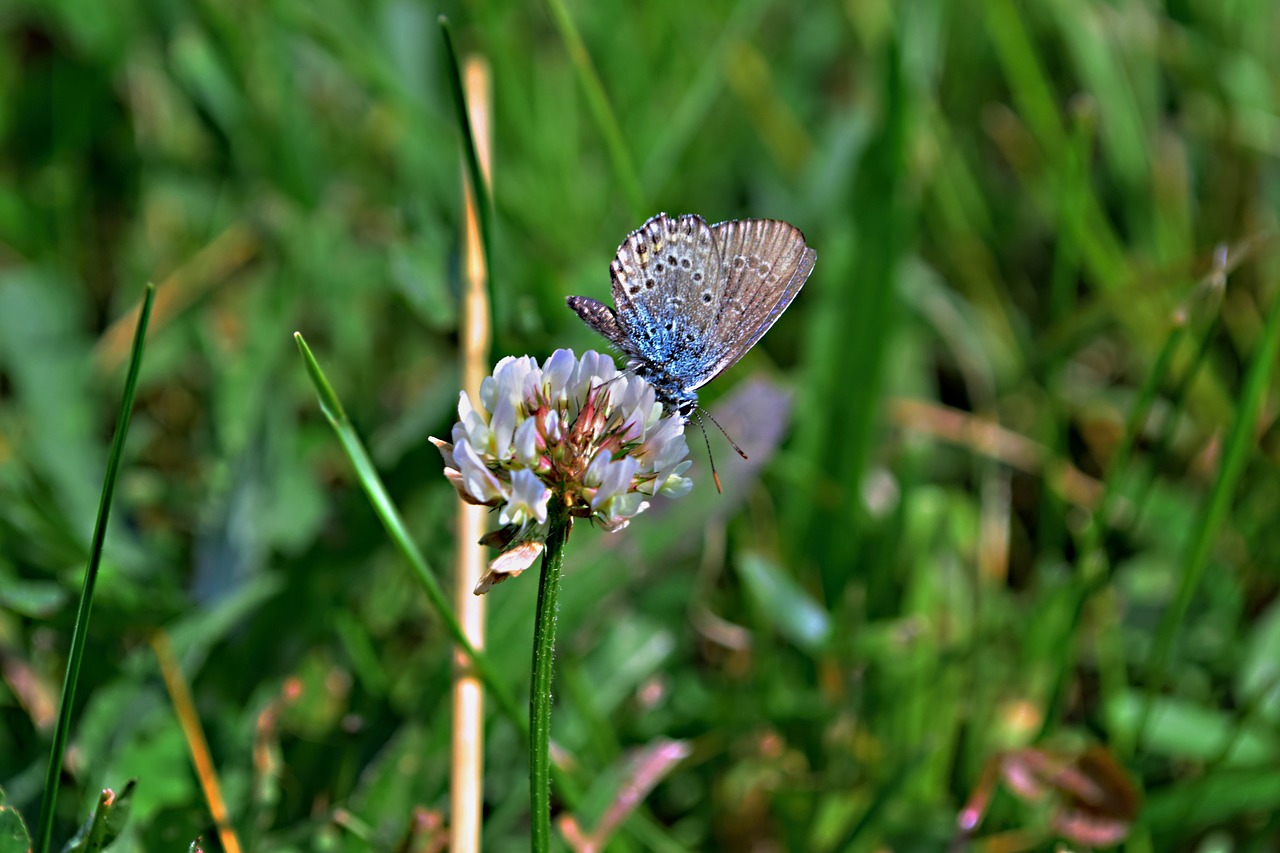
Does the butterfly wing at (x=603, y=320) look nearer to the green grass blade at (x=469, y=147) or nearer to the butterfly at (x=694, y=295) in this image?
the butterfly at (x=694, y=295)

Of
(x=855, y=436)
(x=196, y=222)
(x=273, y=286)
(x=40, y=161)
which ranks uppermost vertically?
(x=40, y=161)

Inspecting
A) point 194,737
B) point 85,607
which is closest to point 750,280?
point 85,607

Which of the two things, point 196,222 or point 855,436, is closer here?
point 855,436

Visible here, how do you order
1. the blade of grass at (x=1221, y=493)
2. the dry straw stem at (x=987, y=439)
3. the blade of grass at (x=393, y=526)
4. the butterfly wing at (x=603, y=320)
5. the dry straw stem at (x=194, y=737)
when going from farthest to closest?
the dry straw stem at (x=987, y=439), the blade of grass at (x=1221, y=493), the dry straw stem at (x=194, y=737), the butterfly wing at (x=603, y=320), the blade of grass at (x=393, y=526)

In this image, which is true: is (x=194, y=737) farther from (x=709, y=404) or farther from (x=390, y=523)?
(x=709, y=404)

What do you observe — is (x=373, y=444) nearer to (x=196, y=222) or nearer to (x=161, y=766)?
(x=161, y=766)

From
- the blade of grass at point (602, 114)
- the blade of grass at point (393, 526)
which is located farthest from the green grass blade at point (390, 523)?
the blade of grass at point (602, 114)

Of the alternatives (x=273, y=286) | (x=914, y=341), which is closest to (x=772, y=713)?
(x=914, y=341)
